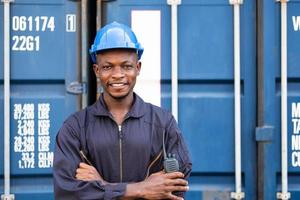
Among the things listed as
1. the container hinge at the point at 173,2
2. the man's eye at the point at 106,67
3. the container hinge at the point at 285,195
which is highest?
the container hinge at the point at 173,2

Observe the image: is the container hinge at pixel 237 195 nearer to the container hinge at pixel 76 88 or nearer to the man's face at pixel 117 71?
the container hinge at pixel 76 88

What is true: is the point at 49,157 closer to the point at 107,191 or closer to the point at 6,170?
the point at 6,170

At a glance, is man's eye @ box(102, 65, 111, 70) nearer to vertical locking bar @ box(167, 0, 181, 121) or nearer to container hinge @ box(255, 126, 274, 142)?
vertical locking bar @ box(167, 0, 181, 121)

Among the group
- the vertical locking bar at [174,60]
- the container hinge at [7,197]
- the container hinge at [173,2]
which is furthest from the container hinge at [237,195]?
the container hinge at [7,197]

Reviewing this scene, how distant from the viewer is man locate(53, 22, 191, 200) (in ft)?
7.09

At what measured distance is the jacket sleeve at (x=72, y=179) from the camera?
2158mm

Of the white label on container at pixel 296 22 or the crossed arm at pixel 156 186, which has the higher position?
the white label on container at pixel 296 22

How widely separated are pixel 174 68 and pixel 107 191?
1.51 m

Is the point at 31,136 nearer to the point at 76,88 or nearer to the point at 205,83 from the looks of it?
the point at 76,88

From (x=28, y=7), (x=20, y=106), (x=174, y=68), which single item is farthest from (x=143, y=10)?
(x=20, y=106)

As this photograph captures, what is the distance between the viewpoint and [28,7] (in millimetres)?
3566

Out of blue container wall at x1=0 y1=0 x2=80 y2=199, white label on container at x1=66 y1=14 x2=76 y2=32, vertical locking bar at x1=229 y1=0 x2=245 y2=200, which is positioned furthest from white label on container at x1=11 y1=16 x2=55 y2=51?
vertical locking bar at x1=229 y1=0 x2=245 y2=200

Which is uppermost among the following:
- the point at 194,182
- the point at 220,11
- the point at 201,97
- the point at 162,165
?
the point at 220,11

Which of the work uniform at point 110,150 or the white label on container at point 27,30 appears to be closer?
the work uniform at point 110,150
